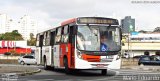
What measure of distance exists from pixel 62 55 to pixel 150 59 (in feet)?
86.8

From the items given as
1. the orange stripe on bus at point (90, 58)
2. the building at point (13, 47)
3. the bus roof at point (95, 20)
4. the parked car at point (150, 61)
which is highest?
the bus roof at point (95, 20)

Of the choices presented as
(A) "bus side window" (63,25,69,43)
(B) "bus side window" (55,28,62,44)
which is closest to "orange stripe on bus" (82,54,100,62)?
(A) "bus side window" (63,25,69,43)

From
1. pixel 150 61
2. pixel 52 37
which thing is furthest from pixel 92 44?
pixel 150 61

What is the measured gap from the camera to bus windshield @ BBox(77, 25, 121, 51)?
23.2 m

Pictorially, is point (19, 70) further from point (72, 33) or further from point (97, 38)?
point (97, 38)

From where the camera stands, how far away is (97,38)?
23.3 meters

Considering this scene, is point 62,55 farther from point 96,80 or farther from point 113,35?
point 96,80

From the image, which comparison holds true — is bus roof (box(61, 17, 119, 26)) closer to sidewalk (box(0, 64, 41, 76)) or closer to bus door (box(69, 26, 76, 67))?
bus door (box(69, 26, 76, 67))

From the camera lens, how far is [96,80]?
64.9ft

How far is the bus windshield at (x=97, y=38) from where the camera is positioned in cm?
2317

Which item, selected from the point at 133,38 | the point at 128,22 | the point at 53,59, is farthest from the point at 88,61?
the point at 128,22

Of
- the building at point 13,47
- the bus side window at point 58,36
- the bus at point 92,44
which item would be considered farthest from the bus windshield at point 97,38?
the building at point 13,47

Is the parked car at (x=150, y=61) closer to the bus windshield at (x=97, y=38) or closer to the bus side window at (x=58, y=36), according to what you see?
the bus side window at (x=58, y=36)

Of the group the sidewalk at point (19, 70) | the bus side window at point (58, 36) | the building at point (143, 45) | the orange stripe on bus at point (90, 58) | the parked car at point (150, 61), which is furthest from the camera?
the building at point (143, 45)
